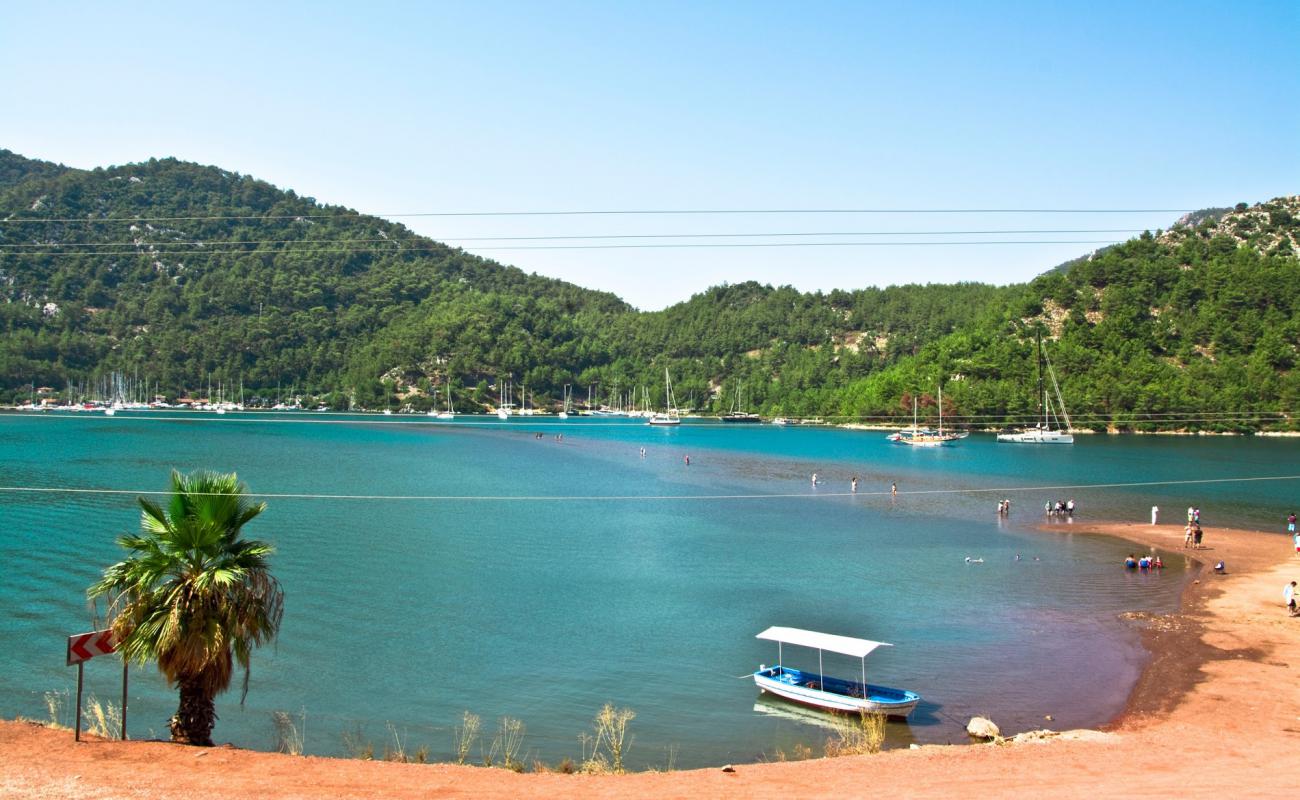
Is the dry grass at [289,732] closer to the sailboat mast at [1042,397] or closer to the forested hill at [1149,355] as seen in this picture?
the sailboat mast at [1042,397]

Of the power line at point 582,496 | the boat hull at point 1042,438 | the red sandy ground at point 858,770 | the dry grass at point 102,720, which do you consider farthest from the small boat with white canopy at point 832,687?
the boat hull at point 1042,438

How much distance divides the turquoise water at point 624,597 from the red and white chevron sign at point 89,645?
6.33m

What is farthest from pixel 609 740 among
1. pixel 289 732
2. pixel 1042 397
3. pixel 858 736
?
pixel 1042 397

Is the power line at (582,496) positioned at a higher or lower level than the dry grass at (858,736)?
higher

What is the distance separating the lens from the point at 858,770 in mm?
18297

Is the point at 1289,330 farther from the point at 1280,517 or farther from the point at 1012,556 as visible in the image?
the point at 1012,556

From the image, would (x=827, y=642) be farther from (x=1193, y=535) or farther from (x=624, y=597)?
(x=1193, y=535)

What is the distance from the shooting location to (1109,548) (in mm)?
52469

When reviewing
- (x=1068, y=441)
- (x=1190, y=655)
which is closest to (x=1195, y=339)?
(x=1068, y=441)

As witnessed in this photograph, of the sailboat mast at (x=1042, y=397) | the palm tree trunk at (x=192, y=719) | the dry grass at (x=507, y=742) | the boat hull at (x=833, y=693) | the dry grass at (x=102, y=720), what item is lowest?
the dry grass at (x=507, y=742)

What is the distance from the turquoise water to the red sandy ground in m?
2.96

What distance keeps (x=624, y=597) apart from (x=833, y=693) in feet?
51.6

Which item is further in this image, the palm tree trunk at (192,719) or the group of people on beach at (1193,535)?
the group of people on beach at (1193,535)

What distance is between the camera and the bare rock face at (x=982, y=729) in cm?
2241
